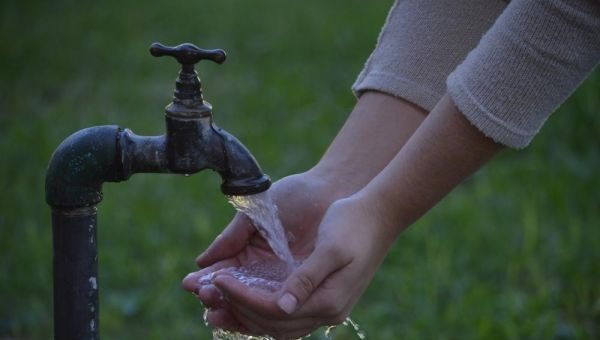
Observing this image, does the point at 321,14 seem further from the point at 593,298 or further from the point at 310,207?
the point at 310,207

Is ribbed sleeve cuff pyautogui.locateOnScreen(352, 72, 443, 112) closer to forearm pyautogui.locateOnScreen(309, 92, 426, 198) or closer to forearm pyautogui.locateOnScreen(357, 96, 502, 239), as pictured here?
forearm pyautogui.locateOnScreen(309, 92, 426, 198)

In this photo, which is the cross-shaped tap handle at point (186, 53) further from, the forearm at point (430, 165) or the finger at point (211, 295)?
the finger at point (211, 295)

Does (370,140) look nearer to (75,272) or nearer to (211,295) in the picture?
(211,295)

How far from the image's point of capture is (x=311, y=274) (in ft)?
4.86

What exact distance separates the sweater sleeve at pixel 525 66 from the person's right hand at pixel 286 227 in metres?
0.44

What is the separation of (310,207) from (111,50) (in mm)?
→ 4345

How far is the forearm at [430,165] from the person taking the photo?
1.47 m

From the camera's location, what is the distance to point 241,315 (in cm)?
161

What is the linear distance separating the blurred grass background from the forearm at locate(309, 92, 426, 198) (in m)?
1.04

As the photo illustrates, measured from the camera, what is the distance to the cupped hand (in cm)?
148

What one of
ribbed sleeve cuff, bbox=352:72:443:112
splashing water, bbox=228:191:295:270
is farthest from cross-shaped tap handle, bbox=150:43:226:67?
ribbed sleeve cuff, bbox=352:72:443:112

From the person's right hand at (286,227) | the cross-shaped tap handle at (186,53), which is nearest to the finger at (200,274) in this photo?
the person's right hand at (286,227)

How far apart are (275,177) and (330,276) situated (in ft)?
7.62

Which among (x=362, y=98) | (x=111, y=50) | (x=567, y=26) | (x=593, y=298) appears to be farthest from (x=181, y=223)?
(x=111, y=50)
